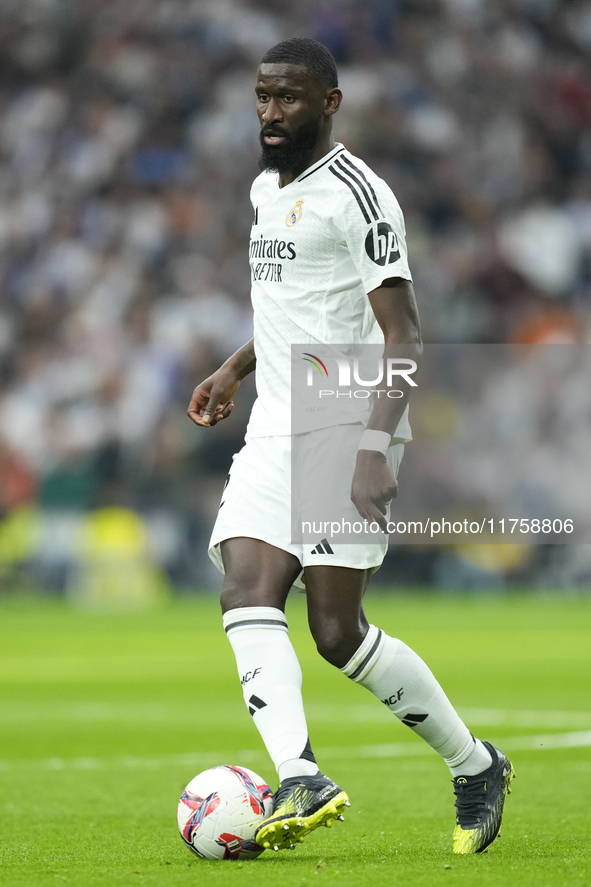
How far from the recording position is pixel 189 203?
19312 millimetres

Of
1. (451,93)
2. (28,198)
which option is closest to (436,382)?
(451,93)

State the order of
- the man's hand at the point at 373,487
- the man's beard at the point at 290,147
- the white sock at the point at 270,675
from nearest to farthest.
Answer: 1. the man's hand at the point at 373,487
2. the white sock at the point at 270,675
3. the man's beard at the point at 290,147

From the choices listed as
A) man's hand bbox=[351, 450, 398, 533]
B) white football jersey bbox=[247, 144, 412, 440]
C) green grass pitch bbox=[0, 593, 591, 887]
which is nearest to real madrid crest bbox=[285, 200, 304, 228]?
white football jersey bbox=[247, 144, 412, 440]

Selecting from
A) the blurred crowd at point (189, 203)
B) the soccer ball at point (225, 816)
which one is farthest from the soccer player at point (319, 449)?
the blurred crowd at point (189, 203)

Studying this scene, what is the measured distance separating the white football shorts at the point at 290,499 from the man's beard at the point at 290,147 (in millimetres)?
808

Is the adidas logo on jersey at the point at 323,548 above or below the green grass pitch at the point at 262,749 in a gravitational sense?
above

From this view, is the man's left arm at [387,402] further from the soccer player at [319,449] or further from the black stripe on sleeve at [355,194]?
the black stripe on sleeve at [355,194]

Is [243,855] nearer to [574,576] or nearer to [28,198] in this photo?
[574,576]

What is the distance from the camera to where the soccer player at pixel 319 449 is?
4.12m

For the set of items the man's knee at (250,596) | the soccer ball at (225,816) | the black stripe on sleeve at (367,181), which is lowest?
the soccer ball at (225,816)

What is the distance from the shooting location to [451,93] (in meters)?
19.8

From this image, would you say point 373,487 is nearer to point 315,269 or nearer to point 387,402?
point 387,402

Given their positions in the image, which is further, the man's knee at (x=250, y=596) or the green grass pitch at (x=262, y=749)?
the man's knee at (x=250, y=596)

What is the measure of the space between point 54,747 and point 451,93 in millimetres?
14284
